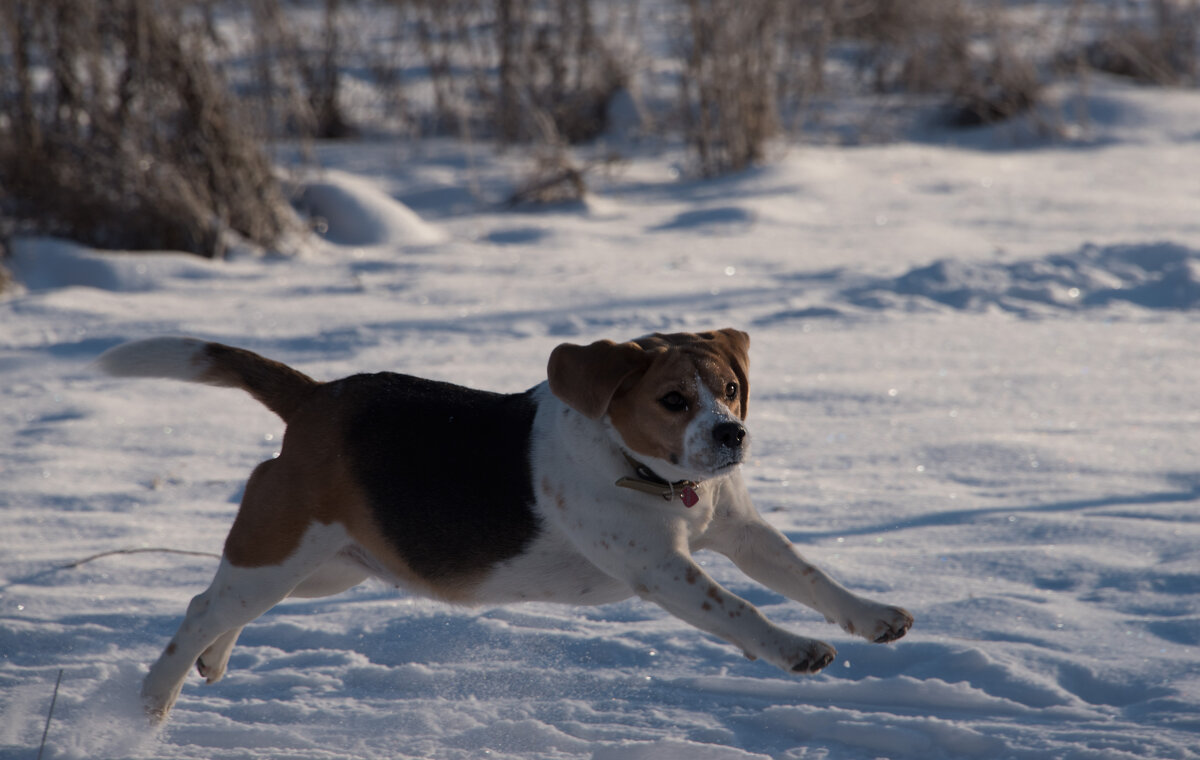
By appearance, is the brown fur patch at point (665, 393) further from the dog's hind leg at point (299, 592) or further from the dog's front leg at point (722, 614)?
the dog's hind leg at point (299, 592)

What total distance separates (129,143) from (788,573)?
7.14 m

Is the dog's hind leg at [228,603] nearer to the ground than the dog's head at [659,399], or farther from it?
nearer to the ground

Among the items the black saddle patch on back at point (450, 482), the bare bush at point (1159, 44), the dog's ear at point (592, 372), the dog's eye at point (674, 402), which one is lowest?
the black saddle patch on back at point (450, 482)

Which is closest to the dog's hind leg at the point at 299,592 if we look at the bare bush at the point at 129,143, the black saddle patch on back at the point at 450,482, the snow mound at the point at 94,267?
the black saddle patch on back at the point at 450,482

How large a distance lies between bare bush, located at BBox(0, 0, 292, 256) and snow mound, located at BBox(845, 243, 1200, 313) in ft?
15.0

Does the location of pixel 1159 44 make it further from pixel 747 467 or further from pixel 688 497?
pixel 688 497

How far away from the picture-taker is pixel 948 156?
1150 cm

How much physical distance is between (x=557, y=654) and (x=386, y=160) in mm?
8356

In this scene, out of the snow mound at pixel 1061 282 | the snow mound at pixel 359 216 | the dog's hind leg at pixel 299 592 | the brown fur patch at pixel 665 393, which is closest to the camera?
the brown fur patch at pixel 665 393

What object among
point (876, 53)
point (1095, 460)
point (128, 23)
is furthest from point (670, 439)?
point (876, 53)

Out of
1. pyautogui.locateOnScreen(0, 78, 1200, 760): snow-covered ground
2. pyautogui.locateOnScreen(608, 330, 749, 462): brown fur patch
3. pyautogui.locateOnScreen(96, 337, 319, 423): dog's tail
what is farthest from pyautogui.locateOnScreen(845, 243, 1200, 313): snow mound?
pyautogui.locateOnScreen(96, 337, 319, 423): dog's tail

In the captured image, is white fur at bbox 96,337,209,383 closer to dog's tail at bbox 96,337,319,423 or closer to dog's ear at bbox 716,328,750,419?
dog's tail at bbox 96,337,319,423

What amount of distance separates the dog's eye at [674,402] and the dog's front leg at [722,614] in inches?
14.1

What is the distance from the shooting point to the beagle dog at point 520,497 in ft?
9.77
